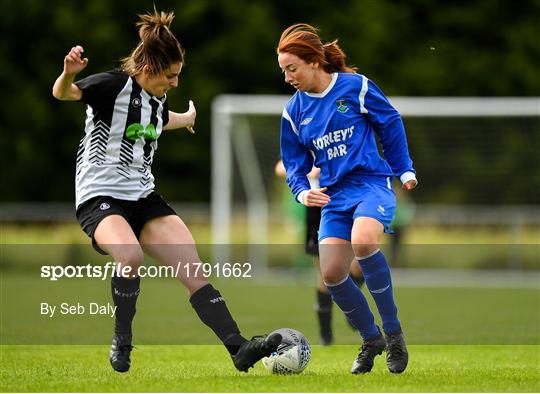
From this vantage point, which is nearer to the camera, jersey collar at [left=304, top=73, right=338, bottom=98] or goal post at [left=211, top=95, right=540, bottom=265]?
jersey collar at [left=304, top=73, right=338, bottom=98]

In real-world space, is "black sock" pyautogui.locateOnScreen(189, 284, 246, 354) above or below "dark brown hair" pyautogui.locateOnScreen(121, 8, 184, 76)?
below

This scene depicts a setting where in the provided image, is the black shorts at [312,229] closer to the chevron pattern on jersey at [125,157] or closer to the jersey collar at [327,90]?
the jersey collar at [327,90]

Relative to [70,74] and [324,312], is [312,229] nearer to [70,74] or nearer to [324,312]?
[324,312]

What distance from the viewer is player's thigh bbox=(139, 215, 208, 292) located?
613 centimetres

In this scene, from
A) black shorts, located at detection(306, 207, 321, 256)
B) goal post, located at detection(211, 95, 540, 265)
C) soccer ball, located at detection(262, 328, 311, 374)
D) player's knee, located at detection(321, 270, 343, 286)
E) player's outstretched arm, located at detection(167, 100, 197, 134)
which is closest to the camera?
soccer ball, located at detection(262, 328, 311, 374)

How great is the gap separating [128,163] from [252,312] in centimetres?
557

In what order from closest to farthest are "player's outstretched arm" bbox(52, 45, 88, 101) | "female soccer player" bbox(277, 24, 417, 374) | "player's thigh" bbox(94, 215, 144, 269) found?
"player's outstretched arm" bbox(52, 45, 88, 101), "player's thigh" bbox(94, 215, 144, 269), "female soccer player" bbox(277, 24, 417, 374)

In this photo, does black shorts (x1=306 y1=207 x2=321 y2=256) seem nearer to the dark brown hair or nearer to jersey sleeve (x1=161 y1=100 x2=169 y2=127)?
jersey sleeve (x1=161 y1=100 x2=169 y2=127)

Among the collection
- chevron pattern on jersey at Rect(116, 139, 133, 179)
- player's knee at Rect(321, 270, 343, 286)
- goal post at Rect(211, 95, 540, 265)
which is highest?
goal post at Rect(211, 95, 540, 265)

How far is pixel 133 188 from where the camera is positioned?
19.9 feet

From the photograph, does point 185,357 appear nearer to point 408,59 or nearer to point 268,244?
point 268,244

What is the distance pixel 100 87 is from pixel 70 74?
0.98 feet

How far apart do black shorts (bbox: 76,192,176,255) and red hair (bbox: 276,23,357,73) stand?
1037 millimetres

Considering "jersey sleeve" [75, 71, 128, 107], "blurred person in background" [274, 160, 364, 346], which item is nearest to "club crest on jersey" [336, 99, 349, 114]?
"jersey sleeve" [75, 71, 128, 107]
